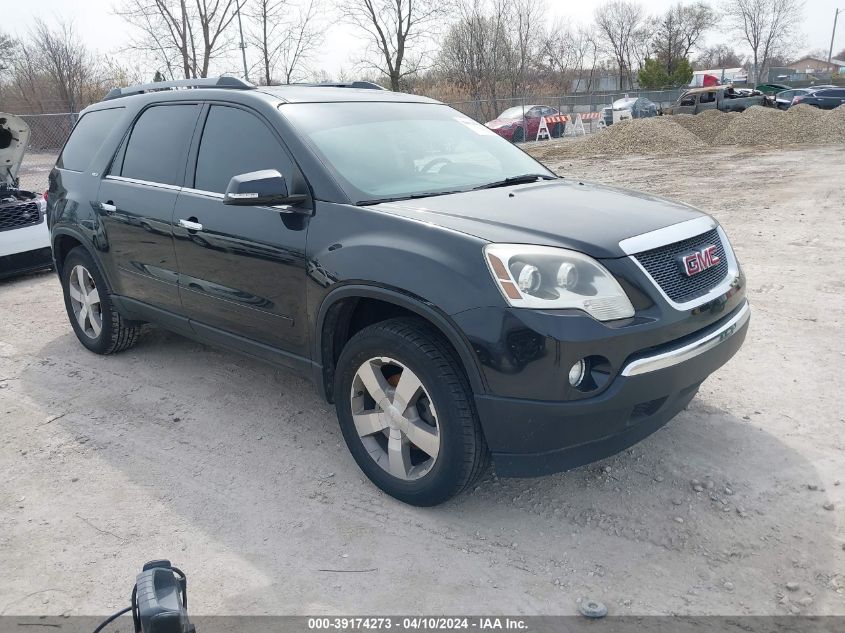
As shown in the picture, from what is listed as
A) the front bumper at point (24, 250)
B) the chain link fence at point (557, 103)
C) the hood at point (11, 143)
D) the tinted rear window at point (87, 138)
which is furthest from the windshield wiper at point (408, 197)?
the chain link fence at point (557, 103)

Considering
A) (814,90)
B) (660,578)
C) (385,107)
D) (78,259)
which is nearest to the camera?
(660,578)

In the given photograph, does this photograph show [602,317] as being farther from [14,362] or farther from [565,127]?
[565,127]

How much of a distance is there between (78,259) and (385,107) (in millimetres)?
2746

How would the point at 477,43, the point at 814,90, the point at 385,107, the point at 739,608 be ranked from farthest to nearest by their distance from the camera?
the point at 477,43 < the point at 814,90 < the point at 385,107 < the point at 739,608

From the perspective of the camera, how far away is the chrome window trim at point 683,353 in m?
2.70

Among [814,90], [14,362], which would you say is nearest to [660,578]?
[14,362]

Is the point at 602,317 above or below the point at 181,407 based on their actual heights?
above

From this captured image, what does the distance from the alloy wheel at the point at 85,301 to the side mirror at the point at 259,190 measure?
242 centimetres

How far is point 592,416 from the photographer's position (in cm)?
268

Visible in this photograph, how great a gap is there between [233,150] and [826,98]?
3593 centimetres

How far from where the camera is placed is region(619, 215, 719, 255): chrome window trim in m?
2.87

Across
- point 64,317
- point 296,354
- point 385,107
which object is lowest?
point 64,317

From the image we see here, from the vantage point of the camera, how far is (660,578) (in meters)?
2.68

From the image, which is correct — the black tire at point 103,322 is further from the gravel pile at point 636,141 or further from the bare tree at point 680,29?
the bare tree at point 680,29
